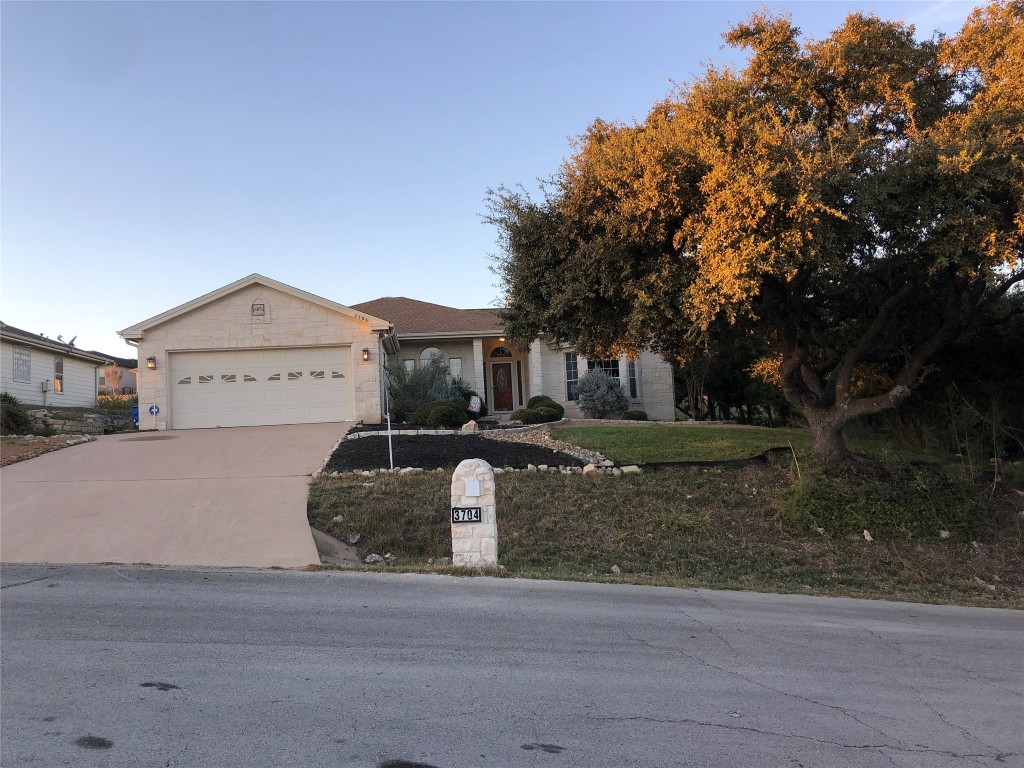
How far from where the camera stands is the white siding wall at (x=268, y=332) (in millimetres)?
19172

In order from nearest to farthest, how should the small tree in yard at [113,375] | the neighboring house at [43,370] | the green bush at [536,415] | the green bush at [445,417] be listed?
the green bush at [445,417] < the green bush at [536,415] < the neighboring house at [43,370] < the small tree in yard at [113,375]

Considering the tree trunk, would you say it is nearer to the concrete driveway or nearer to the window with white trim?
the concrete driveway

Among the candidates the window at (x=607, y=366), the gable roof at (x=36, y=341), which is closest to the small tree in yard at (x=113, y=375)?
the gable roof at (x=36, y=341)

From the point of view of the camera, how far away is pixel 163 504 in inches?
412

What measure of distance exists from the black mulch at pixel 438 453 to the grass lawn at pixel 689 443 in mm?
1237

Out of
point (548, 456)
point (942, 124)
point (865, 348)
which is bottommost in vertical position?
point (548, 456)

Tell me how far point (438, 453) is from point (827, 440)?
690 centimetres

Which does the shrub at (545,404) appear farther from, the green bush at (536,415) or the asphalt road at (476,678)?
the asphalt road at (476,678)

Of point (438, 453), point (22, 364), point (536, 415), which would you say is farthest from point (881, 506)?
point (22, 364)

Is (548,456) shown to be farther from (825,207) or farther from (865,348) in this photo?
(825,207)

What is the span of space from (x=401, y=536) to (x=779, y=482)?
20.4 ft

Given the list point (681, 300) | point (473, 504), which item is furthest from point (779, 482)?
point (473, 504)

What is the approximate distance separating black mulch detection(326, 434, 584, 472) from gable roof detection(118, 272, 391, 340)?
496 centimetres

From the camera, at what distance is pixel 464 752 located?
12.4 feet
